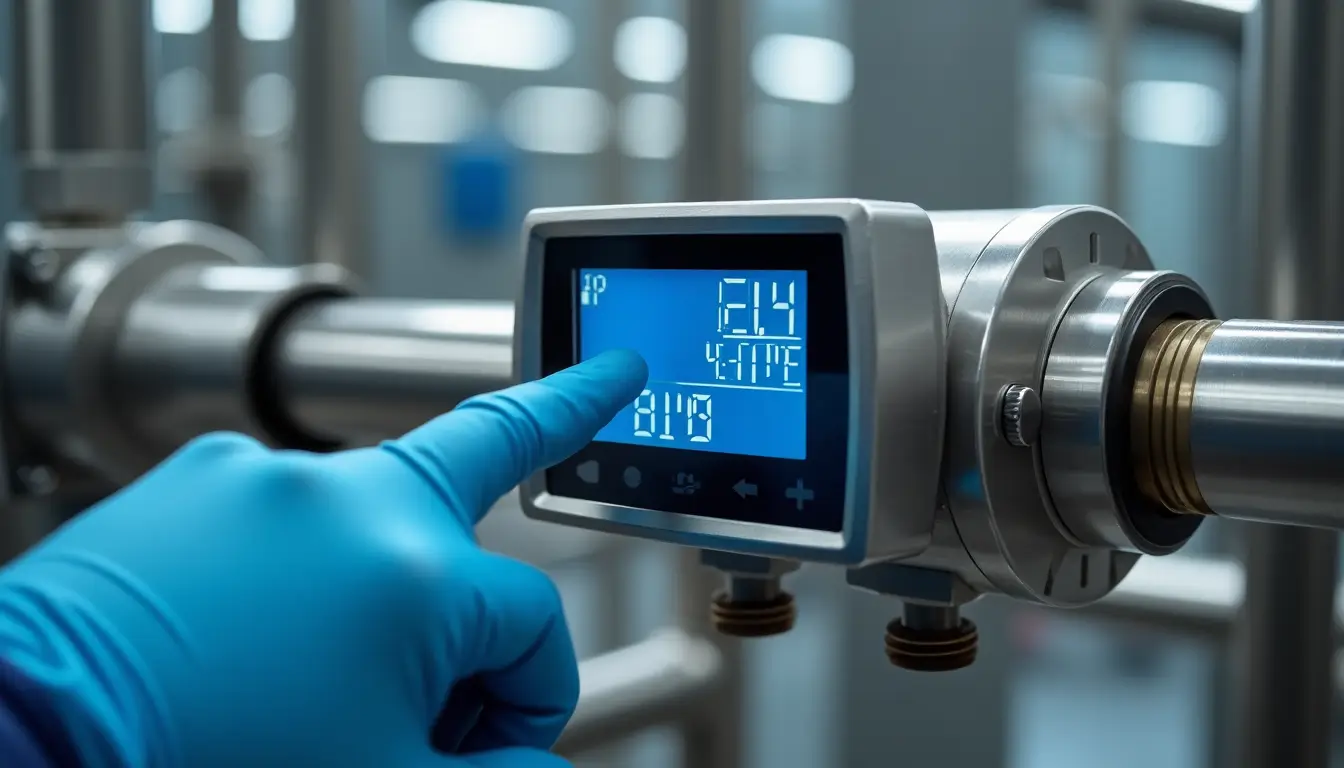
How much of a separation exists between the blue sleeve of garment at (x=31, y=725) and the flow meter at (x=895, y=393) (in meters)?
0.20

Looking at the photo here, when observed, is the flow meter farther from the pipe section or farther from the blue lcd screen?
the pipe section

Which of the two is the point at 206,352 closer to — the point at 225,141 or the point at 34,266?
the point at 34,266

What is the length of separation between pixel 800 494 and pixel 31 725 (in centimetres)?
23

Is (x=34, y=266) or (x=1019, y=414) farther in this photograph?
(x=34, y=266)

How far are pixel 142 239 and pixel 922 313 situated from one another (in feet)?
1.82

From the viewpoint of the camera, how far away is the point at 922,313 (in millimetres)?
406

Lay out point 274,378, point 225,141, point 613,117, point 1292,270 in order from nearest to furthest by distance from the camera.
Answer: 1. point 1292,270
2. point 274,378
3. point 225,141
4. point 613,117

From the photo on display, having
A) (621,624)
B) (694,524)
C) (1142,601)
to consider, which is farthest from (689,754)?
(621,624)

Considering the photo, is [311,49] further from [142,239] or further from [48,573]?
[48,573]

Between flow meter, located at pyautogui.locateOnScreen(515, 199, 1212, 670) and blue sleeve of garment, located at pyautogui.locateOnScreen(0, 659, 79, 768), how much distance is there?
0.65ft

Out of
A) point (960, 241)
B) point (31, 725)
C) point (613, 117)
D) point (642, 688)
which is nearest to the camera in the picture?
point (31, 725)

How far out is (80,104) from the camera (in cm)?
78

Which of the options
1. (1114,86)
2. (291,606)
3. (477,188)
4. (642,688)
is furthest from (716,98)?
(477,188)

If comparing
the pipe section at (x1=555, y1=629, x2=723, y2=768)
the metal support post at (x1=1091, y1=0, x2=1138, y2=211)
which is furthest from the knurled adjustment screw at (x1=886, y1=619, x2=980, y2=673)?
the metal support post at (x1=1091, y1=0, x2=1138, y2=211)
